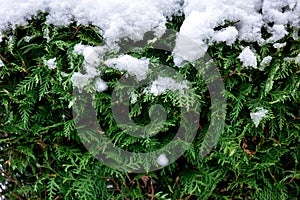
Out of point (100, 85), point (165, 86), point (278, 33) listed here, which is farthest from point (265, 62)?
point (100, 85)

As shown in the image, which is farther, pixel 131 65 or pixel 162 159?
pixel 162 159

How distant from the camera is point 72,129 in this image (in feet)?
6.10

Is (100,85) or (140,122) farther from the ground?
(100,85)

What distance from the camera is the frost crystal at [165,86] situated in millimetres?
1783

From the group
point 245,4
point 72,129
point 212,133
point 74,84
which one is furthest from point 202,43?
point 72,129

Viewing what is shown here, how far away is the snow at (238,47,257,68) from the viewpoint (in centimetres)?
184

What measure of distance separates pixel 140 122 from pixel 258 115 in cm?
60

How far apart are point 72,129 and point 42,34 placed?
509 millimetres

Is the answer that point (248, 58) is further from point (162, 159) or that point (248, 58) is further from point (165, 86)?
point (162, 159)

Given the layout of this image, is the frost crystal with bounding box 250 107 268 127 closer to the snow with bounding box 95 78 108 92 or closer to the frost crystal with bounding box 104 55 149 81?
the frost crystal with bounding box 104 55 149 81

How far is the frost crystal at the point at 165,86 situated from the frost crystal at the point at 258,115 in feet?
1.28

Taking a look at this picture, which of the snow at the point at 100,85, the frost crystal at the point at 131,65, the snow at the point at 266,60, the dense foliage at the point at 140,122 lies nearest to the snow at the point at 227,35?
the dense foliage at the point at 140,122

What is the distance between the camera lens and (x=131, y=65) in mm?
1769

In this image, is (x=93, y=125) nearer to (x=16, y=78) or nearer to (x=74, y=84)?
(x=74, y=84)
